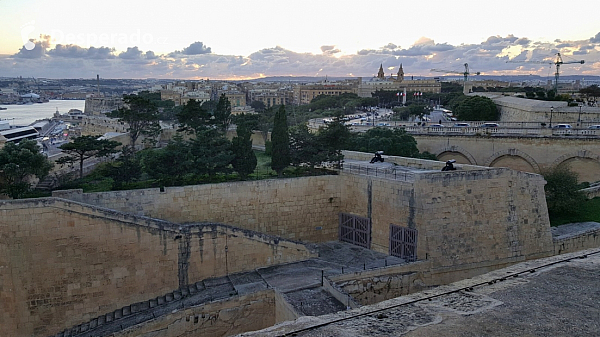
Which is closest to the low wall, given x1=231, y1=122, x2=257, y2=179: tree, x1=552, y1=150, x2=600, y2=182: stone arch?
x1=552, y1=150, x2=600, y2=182: stone arch

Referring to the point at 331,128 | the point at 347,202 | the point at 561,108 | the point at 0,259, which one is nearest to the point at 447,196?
the point at 347,202

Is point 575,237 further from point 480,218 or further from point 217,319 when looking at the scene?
point 217,319

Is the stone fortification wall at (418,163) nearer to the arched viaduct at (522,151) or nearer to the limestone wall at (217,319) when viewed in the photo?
the limestone wall at (217,319)

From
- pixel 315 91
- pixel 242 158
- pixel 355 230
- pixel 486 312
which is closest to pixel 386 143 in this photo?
pixel 355 230

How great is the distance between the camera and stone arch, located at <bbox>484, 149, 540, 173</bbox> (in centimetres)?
2673

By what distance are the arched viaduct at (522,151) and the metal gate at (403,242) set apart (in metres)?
15.3

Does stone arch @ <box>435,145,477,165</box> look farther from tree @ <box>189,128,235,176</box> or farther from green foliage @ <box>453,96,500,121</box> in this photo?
tree @ <box>189,128,235,176</box>

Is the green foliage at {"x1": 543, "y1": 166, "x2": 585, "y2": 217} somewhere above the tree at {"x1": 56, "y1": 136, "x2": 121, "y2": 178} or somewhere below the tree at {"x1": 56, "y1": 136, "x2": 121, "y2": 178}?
below

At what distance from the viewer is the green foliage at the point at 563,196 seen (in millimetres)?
19375

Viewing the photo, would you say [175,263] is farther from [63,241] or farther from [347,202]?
[347,202]

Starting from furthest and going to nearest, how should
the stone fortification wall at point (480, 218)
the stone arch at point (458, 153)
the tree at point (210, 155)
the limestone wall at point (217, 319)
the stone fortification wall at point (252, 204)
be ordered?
the stone arch at point (458, 153), the tree at point (210, 155), the stone fortification wall at point (480, 218), the stone fortification wall at point (252, 204), the limestone wall at point (217, 319)

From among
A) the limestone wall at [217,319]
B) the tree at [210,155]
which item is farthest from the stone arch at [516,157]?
the limestone wall at [217,319]

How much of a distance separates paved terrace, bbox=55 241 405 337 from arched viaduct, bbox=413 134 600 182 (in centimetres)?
1579

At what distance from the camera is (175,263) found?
1315cm
